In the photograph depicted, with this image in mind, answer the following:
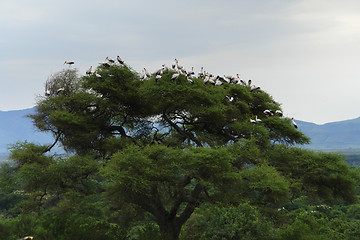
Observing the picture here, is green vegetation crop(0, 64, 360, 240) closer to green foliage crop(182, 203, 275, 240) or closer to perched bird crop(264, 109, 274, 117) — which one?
green foliage crop(182, 203, 275, 240)

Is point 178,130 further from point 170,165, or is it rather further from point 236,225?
point 236,225

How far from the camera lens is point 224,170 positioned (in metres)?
20.7

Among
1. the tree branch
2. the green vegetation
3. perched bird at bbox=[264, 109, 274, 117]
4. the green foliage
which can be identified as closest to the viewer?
the green foliage

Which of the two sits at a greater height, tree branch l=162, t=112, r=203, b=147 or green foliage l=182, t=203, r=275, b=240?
tree branch l=162, t=112, r=203, b=147

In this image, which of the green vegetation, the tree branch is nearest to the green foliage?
the green vegetation

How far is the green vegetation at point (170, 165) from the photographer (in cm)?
2042

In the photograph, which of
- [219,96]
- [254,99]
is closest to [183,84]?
[219,96]

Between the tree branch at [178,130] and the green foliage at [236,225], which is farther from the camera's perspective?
the tree branch at [178,130]

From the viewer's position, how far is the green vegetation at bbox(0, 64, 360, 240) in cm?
2042

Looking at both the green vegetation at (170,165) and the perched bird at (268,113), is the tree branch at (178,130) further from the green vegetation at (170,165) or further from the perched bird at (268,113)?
the perched bird at (268,113)

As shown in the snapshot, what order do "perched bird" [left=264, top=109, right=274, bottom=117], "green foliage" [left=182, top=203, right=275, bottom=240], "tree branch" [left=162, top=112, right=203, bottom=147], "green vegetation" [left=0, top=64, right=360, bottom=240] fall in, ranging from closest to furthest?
"green foliage" [left=182, top=203, right=275, bottom=240], "green vegetation" [left=0, top=64, right=360, bottom=240], "tree branch" [left=162, top=112, right=203, bottom=147], "perched bird" [left=264, top=109, right=274, bottom=117]

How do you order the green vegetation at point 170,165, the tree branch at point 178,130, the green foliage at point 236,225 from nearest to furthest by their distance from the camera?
the green foliage at point 236,225 → the green vegetation at point 170,165 → the tree branch at point 178,130

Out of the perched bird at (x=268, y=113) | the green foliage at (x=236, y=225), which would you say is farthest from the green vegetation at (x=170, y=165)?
the perched bird at (x=268, y=113)

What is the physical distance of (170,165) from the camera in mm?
20734
